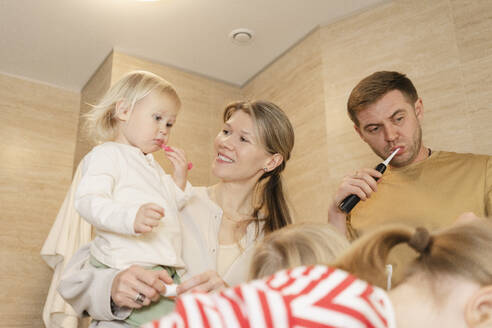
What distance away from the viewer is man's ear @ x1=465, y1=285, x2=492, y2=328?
558 mm

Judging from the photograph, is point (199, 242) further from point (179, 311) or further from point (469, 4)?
point (469, 4)

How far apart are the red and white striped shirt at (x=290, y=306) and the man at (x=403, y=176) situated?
701 millimetres

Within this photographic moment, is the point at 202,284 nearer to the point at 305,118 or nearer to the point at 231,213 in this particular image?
the point at 231,213

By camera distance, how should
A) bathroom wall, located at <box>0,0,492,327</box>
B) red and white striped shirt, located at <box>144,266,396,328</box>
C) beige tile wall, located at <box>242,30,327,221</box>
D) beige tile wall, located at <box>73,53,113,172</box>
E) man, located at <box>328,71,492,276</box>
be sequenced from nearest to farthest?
red and white striped shirt, located at <box>144,266,396,328</box>, man, located at <box>328,71,492,276</box>, bathroom wall, located at <box>0,0,492,327</box>, beige tile wall, located at <box>242,30,327,221</box>, beige tile wall, located at <box>73,53,113,172</box>

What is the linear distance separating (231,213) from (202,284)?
1.55 ft

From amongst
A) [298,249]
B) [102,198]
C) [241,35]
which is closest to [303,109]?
[241,35]

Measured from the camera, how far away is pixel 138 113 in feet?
4.17

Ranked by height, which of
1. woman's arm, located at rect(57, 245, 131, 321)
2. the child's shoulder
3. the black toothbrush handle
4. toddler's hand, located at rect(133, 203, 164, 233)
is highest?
the child's shoulder

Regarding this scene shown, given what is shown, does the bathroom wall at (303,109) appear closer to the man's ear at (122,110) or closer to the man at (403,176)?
the man at (403,176)

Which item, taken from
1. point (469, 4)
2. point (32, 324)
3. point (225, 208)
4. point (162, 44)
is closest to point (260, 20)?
point (162, 44)

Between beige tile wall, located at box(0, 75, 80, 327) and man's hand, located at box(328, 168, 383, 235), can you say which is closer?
man's hand, located at box(328, 168, 383, 235)

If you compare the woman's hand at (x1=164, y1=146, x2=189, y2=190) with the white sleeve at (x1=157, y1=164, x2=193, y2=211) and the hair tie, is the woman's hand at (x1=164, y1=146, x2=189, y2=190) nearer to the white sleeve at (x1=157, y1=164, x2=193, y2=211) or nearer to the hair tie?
the white sleeve at (x1=157, y1=164, x2=193, y2=211)

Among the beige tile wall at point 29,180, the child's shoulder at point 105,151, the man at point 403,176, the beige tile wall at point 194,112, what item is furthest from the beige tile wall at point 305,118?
the beige tile wall at point 29,180

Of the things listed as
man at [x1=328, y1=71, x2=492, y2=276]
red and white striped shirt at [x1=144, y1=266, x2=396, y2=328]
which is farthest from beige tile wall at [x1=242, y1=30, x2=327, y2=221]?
red and white striped shirt at [x1=144, y1=266, x2=396, y2=328]
